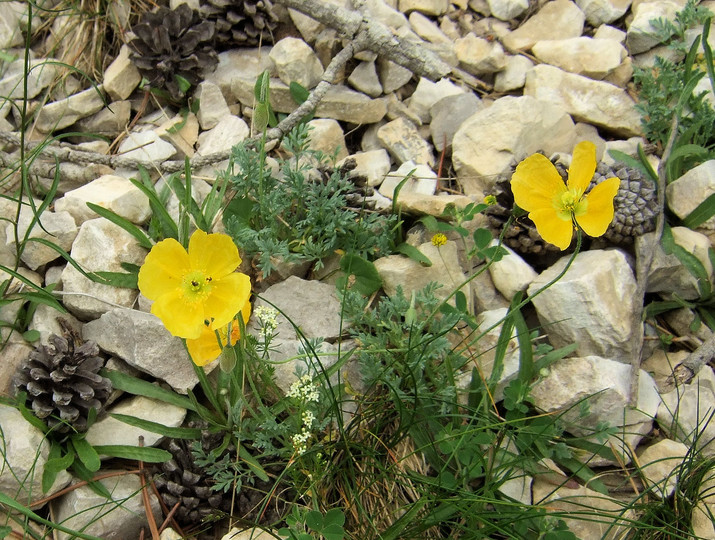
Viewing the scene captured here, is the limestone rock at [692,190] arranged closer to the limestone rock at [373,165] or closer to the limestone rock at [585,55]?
the limestone rock at [585,55]

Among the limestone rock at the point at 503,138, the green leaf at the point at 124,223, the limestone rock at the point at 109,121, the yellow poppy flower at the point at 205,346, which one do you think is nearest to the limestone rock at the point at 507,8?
the limestone rock at the point at 503,138

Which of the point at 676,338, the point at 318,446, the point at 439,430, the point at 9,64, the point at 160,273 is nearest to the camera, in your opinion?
the point at 160,273

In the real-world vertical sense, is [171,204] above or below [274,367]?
above

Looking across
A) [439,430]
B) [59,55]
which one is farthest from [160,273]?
[59,55]

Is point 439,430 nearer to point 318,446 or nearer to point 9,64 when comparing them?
point 318,446

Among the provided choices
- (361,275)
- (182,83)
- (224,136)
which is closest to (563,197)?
(361,275)
